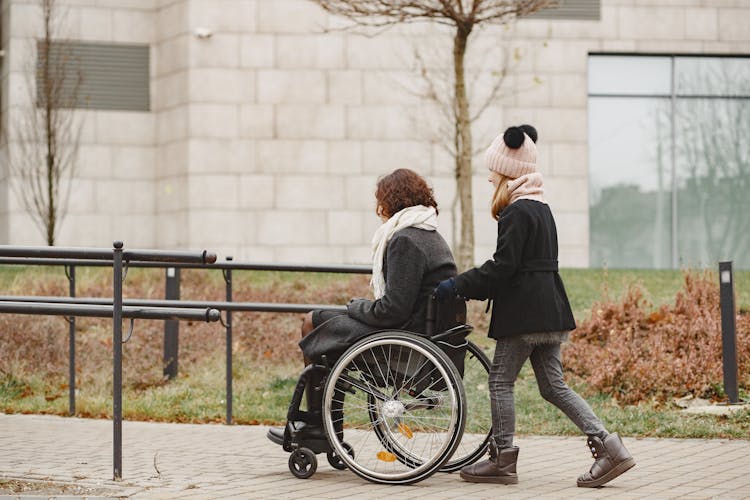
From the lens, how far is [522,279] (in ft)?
21.4

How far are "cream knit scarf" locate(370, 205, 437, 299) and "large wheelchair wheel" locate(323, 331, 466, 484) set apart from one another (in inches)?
14.6

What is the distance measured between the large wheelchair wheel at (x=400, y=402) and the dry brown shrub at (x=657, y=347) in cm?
329

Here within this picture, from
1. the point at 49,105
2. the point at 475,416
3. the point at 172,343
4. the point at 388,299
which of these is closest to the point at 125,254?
the point at 388,299

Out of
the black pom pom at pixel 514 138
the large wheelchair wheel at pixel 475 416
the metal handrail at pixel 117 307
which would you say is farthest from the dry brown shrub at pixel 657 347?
the metal handrail at pixel 117 307

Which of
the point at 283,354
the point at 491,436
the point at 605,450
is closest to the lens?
the point at 605,450

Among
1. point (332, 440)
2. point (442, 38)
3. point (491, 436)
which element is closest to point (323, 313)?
point (332, 440)

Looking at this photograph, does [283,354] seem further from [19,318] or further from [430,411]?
[430,411]

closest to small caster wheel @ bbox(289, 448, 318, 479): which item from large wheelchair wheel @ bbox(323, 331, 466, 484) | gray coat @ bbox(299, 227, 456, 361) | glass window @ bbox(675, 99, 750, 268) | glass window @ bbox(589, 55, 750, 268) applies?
large wheelchair wheel @ bbox(323, 331, 466, 484)

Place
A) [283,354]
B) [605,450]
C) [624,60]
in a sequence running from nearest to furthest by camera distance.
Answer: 1. [605,450]
2. [283,354]
3. [624,60]

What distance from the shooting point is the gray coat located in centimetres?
655

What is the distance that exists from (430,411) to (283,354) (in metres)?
5.06

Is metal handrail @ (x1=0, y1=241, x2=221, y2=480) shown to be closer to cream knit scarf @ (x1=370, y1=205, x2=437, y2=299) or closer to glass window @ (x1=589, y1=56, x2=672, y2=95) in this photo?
cream knit scarf @ (x1=370, y1=205, x2=437, y2=299)

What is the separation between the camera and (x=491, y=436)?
6.80 meters

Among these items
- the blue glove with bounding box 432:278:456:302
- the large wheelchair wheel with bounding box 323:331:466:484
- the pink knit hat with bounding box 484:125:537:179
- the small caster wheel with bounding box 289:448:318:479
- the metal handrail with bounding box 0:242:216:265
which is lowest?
the small caster wheel with bounding box 289:448:318:479
